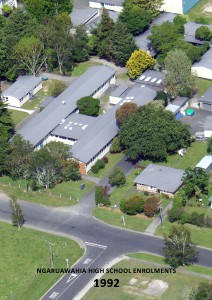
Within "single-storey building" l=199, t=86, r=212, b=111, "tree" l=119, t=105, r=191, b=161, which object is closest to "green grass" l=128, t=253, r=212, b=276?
"tree" l=119, t=105, r=191, b=161

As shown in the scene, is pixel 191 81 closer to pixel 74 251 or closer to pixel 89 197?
pixel 89 197

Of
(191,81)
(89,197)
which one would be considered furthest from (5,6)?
(89,197)

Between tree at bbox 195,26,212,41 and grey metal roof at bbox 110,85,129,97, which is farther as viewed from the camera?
tree at bbox 195,26,212,41

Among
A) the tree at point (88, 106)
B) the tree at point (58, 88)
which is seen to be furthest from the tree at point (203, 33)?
the tree at point (88, 106)

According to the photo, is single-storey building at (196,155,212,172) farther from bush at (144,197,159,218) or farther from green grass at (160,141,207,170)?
bush at (144,197,159,218)

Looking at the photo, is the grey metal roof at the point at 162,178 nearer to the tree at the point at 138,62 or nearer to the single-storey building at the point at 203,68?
the tree at the point at 138,62
